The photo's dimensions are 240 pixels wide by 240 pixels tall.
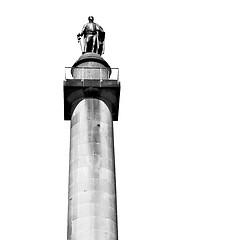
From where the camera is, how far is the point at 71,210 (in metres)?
31.6

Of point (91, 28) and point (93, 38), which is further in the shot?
point (91, 28)

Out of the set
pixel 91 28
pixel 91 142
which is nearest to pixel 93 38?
pixel 91 28

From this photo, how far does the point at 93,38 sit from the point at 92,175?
39.9 ft

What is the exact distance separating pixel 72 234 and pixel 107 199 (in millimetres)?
2753

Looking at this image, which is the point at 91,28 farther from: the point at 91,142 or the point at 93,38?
the point at 91,142

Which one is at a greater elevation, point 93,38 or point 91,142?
point 93,38

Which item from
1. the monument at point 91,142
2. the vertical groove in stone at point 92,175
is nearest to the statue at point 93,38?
the monument at point 91,142

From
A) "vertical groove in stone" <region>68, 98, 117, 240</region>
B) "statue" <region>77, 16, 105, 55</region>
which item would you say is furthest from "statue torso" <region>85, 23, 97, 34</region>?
"vertical groove in stone" <region>68, 98, 117, 240</region>

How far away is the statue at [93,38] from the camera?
40688mm

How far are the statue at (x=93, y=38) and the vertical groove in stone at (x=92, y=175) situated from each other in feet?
18.3

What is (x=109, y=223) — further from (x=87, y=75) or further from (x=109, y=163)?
(x=87, y=75)

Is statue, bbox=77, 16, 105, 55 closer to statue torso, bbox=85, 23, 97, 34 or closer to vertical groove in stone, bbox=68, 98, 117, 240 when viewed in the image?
statue torso, bbox=85, 23, 97, 34

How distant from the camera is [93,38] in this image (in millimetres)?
40844

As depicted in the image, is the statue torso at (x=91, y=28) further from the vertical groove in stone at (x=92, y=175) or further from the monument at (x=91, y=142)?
the vertical groove in stone at (x=92, y=175)
